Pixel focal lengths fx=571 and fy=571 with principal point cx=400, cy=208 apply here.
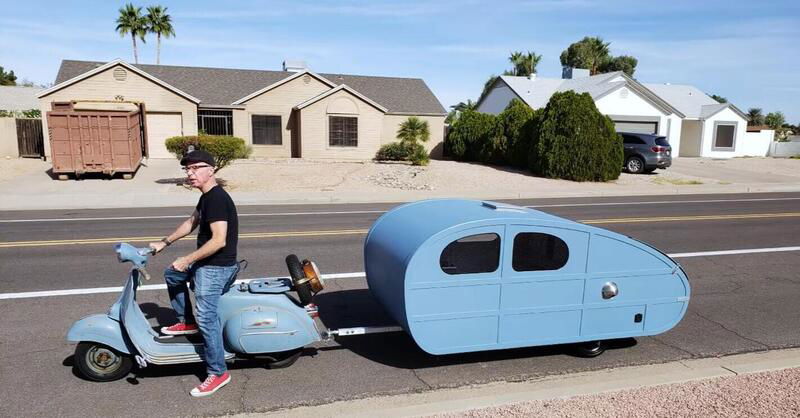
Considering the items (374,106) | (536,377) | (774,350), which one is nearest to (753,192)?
(374,106)

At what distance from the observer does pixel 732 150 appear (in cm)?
3816

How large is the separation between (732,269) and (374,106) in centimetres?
2311

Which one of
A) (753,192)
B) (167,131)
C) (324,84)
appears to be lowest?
(753,192)

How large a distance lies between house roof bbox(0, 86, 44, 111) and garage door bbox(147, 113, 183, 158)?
2073 cm

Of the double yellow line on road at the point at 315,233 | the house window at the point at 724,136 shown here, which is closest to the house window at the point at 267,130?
the double yellow line on road at the point at 315,233

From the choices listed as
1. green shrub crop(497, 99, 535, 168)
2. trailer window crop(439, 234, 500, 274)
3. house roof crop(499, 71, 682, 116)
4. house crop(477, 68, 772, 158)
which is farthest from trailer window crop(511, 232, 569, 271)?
house crop(477, 68, 772, 158)

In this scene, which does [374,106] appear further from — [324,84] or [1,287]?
[1,287]

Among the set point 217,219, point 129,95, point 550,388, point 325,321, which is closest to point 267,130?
point 129,95

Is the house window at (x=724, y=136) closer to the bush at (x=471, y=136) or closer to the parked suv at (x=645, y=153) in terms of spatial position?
the parked suv at (x=645, y=153)

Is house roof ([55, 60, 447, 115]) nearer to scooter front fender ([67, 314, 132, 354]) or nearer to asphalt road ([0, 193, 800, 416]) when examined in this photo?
asphalt road ([0, 193, 800, 416])

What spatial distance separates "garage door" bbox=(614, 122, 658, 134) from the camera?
35.3m

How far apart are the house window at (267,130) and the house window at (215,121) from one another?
1.35m

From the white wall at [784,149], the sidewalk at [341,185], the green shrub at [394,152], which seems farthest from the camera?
the white wall at [784,149]

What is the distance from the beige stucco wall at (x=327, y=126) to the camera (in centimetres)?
2939
